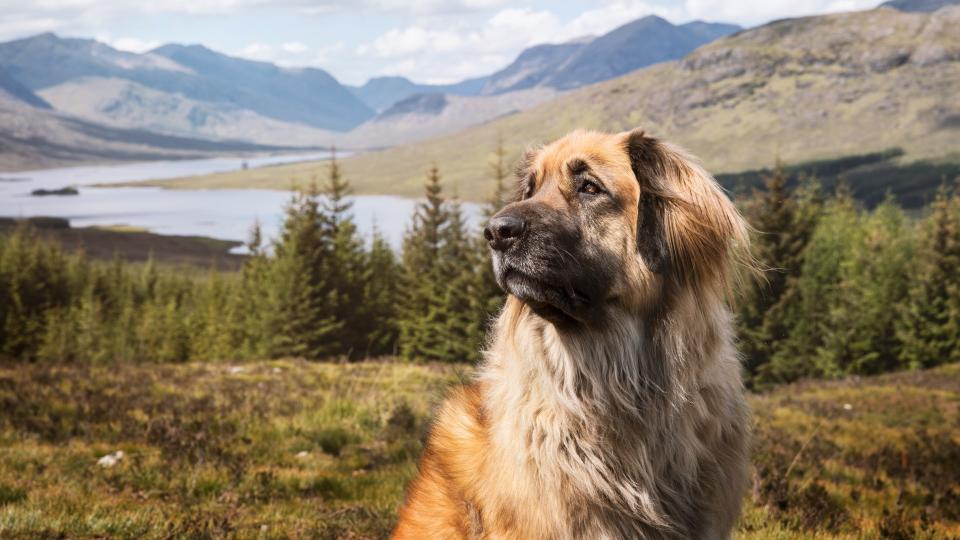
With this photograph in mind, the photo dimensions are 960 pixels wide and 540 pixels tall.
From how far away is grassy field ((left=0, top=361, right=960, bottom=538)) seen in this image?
6.29 m

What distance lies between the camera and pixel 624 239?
13.7 feet

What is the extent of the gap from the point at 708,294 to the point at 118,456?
705cm

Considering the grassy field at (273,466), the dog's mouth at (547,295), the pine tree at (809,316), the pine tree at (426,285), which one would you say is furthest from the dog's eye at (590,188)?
the pine tree at (809,316)

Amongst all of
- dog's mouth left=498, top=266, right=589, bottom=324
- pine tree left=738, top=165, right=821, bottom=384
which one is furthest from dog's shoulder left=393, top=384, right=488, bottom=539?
pine tree left=738, top=165, right=821, bottom=384

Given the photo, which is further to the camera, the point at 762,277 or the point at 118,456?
the point at 118,456

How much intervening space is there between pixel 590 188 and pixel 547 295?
2.53 feet

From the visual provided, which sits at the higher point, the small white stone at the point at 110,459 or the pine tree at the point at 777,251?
the small white stone at the point at 110,459

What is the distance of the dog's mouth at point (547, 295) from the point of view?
401 centimetres

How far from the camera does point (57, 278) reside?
71625 mm

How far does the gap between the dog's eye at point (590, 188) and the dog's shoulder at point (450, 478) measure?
4.63 feet

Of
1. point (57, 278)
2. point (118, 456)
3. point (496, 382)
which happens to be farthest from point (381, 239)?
point (496, 382)

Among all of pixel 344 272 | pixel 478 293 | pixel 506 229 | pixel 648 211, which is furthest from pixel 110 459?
pixel 344 272

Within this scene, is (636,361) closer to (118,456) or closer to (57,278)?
(118,456)

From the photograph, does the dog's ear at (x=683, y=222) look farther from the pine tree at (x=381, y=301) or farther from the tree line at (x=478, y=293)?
the pine tree at (x=381, y=301)
